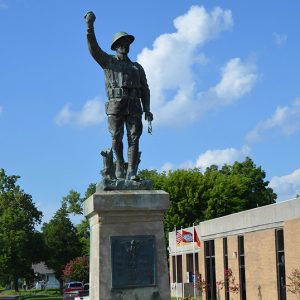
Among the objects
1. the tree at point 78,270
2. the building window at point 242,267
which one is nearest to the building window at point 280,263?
the building window at point 242,267

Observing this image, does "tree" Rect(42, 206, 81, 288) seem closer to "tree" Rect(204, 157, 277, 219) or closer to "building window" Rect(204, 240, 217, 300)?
"tree" Rect(204, 157, 277, 219)

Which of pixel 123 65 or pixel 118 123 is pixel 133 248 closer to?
pixel 118 123

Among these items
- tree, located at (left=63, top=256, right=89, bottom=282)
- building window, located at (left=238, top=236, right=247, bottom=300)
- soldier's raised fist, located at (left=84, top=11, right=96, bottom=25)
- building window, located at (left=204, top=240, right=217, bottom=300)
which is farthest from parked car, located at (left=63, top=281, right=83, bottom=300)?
soldier's raised fist, located at (left=84, top=11, right=96, bottom=25)

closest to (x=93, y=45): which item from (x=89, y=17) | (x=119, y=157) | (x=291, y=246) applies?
(x=89, y=17)

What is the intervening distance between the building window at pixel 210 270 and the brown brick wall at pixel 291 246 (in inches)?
514

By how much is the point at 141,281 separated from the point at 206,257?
124 ft

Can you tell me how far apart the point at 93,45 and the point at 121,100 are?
0.95m

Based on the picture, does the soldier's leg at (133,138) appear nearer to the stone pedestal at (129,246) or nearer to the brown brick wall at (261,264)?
the stone pedestal at (129,246)

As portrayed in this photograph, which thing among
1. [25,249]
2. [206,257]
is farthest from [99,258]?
[25,249]

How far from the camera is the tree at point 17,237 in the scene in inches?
2904

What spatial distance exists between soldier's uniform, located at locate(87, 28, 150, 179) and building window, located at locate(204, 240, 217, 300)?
35.7 metres

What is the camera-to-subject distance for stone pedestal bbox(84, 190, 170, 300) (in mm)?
9312

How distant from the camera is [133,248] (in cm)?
949

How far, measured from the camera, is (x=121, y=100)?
1009 centimetres
